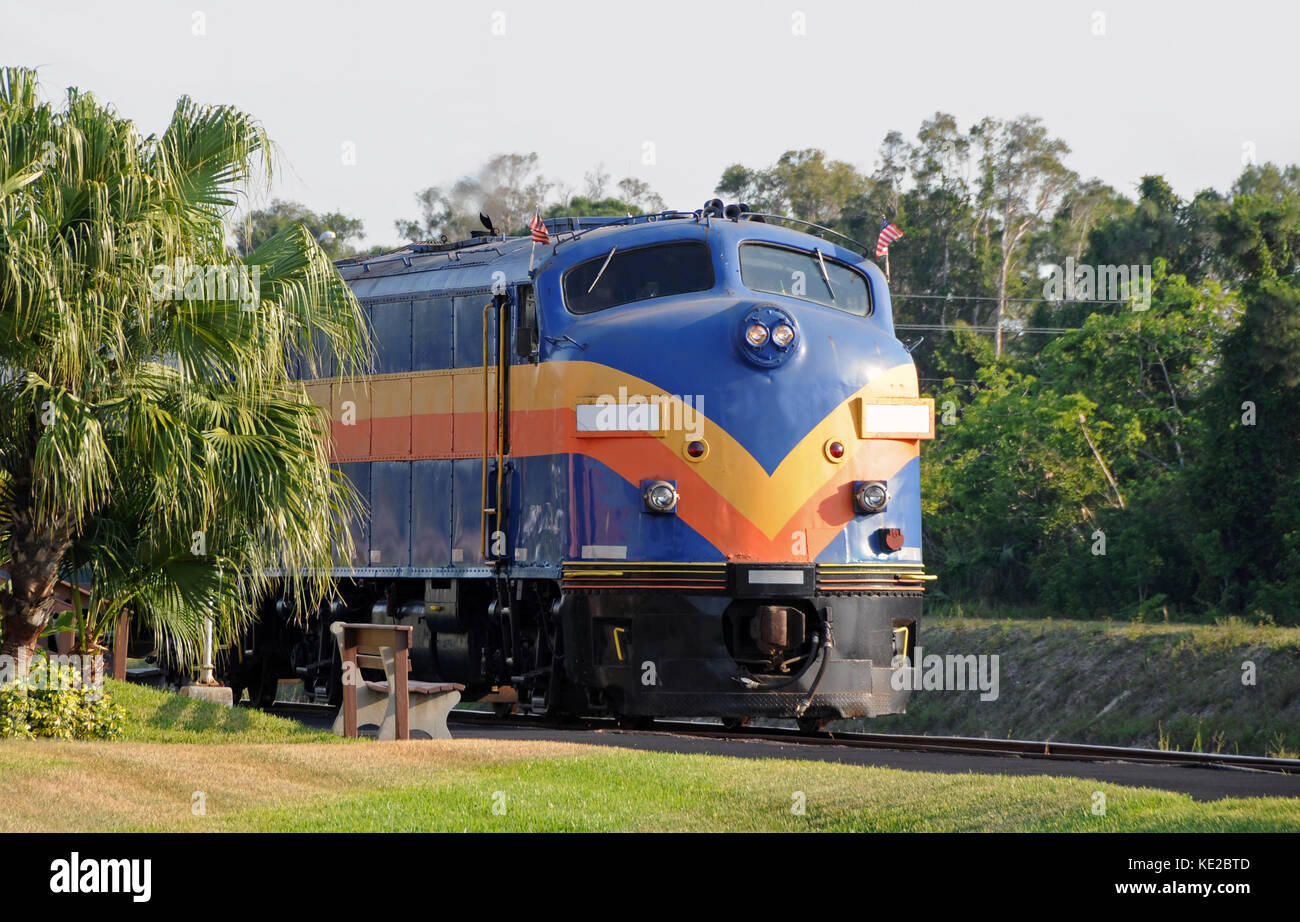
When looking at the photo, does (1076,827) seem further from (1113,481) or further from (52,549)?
(1113,481)

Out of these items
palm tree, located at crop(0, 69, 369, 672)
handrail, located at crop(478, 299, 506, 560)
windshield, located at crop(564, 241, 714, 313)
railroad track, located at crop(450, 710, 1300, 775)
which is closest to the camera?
palm tree, located at crop(0, 69, 369, 672)

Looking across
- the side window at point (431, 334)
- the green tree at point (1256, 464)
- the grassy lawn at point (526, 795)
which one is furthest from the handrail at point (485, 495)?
the green tree at point (1256, 464)

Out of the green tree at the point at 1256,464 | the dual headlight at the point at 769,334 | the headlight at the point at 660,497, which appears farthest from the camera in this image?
the green tree at the point at 1256,464

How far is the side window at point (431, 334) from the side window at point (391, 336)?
12 cm

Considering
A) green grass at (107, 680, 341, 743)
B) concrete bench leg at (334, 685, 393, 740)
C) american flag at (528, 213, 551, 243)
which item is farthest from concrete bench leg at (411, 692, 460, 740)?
american flag at (528, 213, 551, 243)

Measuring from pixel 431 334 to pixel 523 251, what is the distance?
5.04ft

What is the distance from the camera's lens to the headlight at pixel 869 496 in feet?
49.0

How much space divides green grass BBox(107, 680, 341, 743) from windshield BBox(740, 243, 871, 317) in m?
5.58

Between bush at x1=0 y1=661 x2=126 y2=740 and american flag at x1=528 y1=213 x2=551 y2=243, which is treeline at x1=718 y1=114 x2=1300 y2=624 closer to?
american flag at x1=528 y1=213 x2=551 y2=243

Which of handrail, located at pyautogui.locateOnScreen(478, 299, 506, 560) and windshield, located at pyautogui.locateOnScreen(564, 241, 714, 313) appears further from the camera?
handrail, located at pyautogui.locateOnScreen(478, 299, 506, 560)

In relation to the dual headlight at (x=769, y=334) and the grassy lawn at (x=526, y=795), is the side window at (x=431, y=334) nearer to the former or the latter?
the dual headlight at (x=769, y=334)

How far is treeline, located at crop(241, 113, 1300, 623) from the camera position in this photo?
29.2 m

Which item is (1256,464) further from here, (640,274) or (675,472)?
(675,472)

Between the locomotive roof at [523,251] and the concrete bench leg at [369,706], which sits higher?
the locomotive roof at [523,251]
